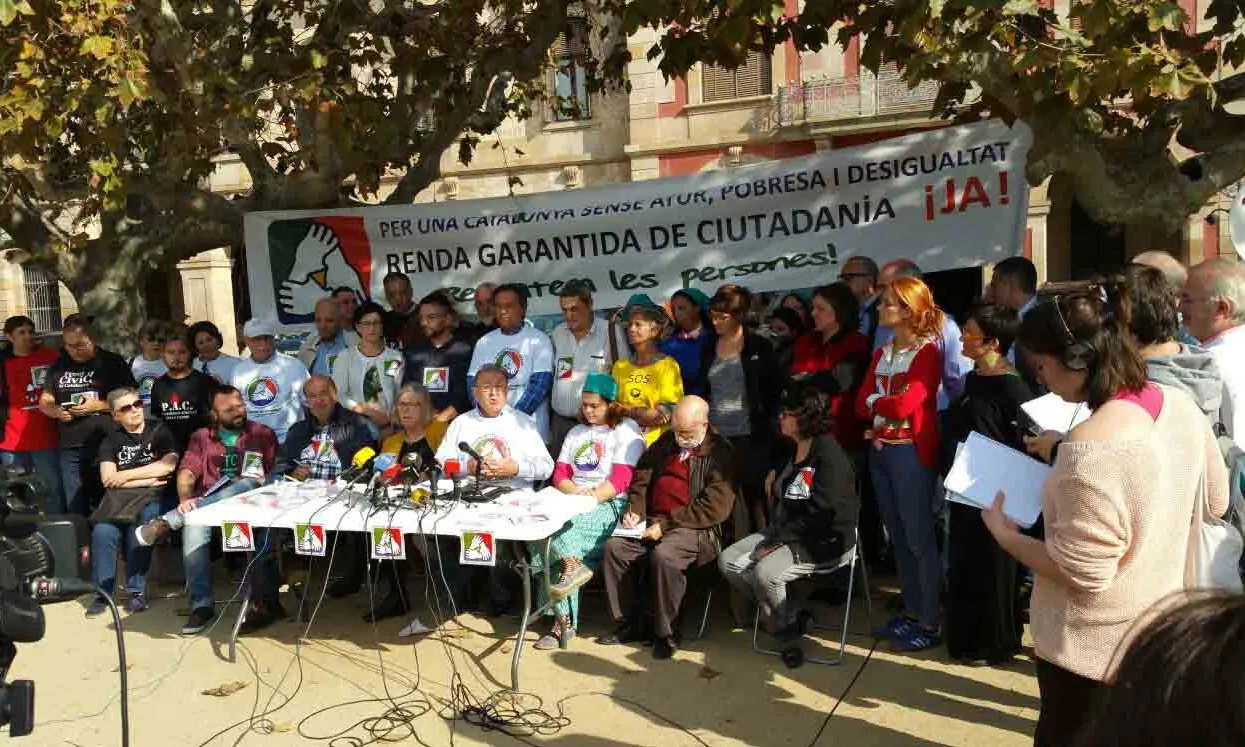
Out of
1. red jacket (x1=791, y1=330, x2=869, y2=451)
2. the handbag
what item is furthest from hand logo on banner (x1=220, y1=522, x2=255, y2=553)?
the handbag

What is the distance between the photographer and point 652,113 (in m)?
20.2

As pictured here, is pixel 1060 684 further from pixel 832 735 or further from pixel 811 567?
pixel 811 567

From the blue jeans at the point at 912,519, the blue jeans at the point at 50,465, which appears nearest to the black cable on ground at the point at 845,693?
the blue jeans at the point at 912,519

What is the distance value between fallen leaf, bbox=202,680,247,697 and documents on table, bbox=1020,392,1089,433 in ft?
13.0

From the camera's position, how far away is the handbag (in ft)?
9.04

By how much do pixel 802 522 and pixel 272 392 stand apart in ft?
12.5

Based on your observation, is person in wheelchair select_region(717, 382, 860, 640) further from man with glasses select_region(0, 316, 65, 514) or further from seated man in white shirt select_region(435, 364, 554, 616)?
man with glasses select_region(0, 316, 65, 514)

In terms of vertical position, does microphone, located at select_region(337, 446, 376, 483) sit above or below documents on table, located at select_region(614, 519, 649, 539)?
above

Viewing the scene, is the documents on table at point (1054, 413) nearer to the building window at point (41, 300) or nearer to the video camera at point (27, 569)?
the video camera at point (27, 569)

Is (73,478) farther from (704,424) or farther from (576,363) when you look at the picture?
(704,424)

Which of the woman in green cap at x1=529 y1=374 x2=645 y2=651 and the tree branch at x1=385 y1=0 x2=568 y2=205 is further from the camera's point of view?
the tree branch at x1=385 y1=0 x2=568 y2=205

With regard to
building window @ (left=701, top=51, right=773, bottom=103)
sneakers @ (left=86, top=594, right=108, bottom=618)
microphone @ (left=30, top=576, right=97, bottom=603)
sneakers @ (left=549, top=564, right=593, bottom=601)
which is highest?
building window @ (left=701, top=51, right=773, bottom=103)

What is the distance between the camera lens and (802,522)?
Answer: 5.20 m

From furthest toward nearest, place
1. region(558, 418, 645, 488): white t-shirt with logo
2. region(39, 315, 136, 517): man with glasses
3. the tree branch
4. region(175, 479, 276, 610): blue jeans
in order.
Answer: the tree branch → region(39, 315, 136, 517): man with glasses → region(175, 479, 276, 610): blue jeans → region(558, 418, 645, 488): white t-shirt with logo
